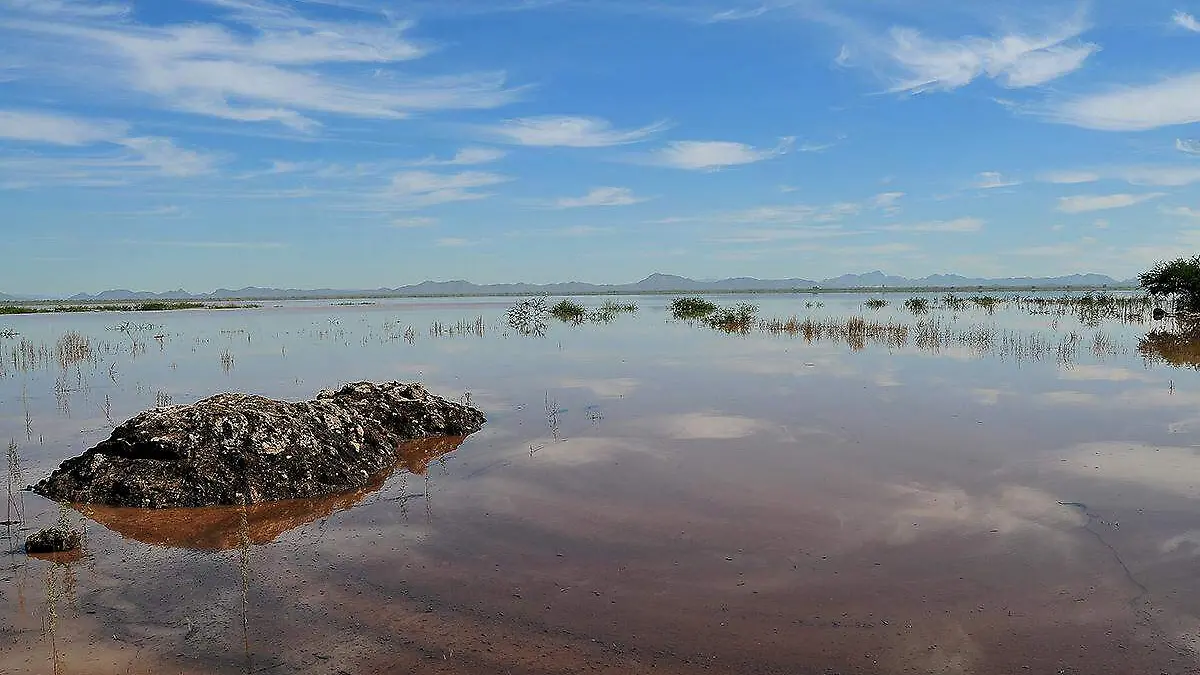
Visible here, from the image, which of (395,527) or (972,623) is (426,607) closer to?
(395,527)

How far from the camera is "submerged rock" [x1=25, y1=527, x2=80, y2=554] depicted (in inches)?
285

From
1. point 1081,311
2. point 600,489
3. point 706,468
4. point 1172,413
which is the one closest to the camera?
point 600,489

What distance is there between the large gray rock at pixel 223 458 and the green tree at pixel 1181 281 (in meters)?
41.1

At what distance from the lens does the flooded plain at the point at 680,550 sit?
537 centimetres

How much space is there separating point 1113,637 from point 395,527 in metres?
6.30

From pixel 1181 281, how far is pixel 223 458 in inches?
1724

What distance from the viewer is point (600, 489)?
937cm

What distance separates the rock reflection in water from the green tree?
41942 mm

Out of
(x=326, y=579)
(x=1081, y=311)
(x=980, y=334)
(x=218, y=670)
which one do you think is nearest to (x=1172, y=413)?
(x=326, y=579)

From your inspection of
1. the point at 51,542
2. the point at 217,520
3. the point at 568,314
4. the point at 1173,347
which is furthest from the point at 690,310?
the point at 51,542

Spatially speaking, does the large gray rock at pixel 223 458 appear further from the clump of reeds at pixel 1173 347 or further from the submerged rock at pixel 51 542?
the clump of reeds at pixel 1173 347

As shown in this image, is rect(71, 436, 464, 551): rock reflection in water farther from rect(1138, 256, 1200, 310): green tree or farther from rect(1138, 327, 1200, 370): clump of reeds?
rect(1138, 256, 1200, 310): green tree

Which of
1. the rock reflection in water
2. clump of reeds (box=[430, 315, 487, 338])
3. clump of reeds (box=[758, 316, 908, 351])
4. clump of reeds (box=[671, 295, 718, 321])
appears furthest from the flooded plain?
clump of reeds (box=[671, 295, 718, 321])

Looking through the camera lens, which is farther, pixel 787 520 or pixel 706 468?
pixel 706 468
